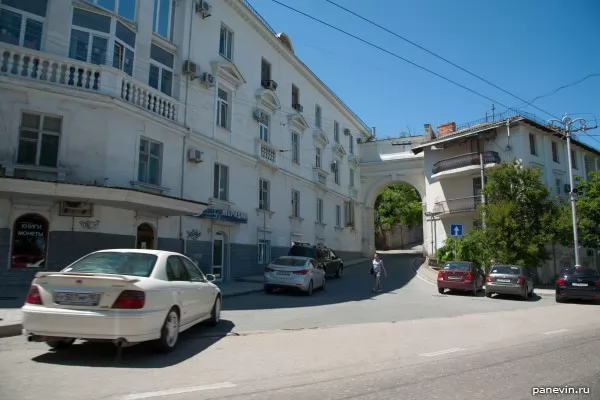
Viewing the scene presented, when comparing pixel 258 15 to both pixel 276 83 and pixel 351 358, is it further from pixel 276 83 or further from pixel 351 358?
pixel 351 358

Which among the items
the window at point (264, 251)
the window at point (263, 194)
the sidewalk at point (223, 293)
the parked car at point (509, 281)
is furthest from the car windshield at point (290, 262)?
the parked car at point (509, 281)

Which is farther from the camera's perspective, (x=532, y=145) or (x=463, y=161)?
(x=463, y=161)

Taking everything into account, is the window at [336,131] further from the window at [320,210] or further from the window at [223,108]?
the window at [223,108]

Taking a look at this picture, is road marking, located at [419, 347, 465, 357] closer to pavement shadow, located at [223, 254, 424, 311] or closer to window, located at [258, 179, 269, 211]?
pavement shadow, located at [223, 254, 424, 311]

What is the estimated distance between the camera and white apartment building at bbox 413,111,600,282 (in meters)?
31.2

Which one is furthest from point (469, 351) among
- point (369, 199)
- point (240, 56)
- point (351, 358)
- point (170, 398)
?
point (369, 199)

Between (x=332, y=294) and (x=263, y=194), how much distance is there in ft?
28.3

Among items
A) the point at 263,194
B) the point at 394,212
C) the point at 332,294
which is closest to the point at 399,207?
the point at 394,212

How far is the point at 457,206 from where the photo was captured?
113 feet

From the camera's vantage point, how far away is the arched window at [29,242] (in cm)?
1298

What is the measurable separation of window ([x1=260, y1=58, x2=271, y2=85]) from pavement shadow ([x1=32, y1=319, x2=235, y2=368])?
19.8m

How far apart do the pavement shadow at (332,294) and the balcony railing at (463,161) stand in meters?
9.80

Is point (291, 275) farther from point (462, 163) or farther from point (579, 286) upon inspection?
point (462, 163)

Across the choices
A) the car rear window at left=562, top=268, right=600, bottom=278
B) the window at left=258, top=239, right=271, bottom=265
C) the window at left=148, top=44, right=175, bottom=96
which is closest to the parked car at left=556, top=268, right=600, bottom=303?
the car rear window at left=562, top=268, right=600, bottom=278
